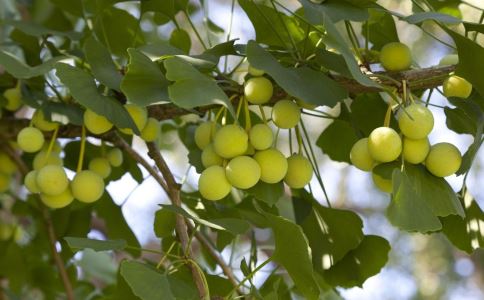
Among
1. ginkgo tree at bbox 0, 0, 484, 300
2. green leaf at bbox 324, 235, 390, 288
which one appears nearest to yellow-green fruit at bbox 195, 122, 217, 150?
ginkgo tree at bbox 0, 0, 484, 300

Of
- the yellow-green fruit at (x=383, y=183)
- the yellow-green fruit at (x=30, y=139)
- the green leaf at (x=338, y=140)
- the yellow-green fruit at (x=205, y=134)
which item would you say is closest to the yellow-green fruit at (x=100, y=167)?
the yellow-green fruit at (x=30, y=139)

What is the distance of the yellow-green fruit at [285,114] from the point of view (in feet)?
3.01

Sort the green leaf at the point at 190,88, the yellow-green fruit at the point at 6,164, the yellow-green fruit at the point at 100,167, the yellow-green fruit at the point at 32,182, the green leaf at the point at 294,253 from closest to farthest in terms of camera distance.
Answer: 1. the green leaf at the point at 190,88
2. the green leaf at the point at 294,253
3. the yellow-green fruit at the point at 32,182
4. the yellow-green fruit at the point at 100,167
5. the yellow-green fruit at the point at 6,164

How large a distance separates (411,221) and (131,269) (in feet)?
0.98

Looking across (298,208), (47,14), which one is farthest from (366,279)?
(47,14)

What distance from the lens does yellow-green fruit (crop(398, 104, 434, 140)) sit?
83 cm

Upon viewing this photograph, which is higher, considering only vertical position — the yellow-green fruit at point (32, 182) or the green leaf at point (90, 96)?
the green leaf at point (90, 96)

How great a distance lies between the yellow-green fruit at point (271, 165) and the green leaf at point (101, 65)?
7.5 inches

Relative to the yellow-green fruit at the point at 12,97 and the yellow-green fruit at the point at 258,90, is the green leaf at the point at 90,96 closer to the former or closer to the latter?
the yellow-green fruit at the point at 258,90

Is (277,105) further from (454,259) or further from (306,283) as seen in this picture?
(454,259)

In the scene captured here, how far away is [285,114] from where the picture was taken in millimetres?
917

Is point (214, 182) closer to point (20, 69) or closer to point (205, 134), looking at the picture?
point (205, 134)

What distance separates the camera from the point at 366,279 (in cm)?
114

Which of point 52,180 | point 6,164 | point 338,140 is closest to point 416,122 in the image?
point 338,140
